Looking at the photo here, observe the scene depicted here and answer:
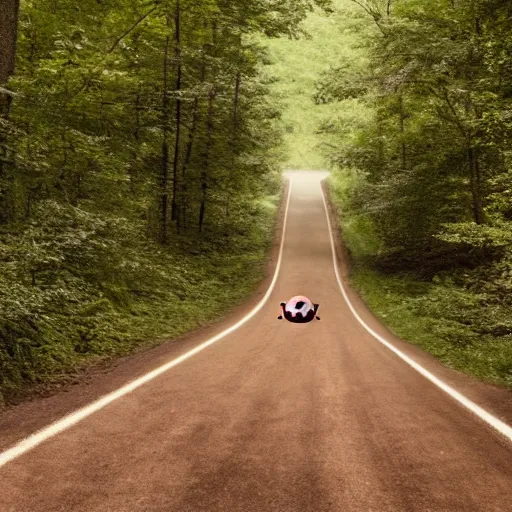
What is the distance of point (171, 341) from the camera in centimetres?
961

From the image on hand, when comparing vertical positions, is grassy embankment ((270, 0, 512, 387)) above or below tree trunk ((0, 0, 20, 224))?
below

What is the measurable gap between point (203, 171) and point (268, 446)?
18675mm

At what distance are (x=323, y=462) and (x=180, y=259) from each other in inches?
616

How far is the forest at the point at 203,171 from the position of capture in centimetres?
852

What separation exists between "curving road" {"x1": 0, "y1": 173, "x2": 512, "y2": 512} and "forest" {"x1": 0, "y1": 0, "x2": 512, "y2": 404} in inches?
79.9

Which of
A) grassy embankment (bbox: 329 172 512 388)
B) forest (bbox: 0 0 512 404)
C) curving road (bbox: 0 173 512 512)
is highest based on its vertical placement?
forest (bbox: 0 0 512 404)

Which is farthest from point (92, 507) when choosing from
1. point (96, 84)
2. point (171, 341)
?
point (96, 84)

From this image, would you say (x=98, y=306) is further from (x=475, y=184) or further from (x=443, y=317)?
(x=475, y=184)

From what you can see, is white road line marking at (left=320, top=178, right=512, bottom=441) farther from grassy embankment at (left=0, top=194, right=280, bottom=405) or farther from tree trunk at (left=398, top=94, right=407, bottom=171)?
tree trunk at (left=398, top=94, right=407, bottom=171)

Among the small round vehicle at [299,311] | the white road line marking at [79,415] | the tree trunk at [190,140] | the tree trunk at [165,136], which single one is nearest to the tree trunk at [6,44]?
the white road line marking at [79,415]

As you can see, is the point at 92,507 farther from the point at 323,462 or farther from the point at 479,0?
the point at 479,0

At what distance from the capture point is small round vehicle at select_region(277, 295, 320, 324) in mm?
10127

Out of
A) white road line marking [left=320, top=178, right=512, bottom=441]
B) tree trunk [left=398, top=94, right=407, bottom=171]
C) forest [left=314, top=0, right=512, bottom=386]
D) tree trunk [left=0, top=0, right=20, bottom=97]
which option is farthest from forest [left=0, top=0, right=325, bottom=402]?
tree trunk [left=398, top=94, right=407, bottom=171]

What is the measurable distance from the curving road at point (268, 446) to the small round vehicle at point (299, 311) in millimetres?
2669
